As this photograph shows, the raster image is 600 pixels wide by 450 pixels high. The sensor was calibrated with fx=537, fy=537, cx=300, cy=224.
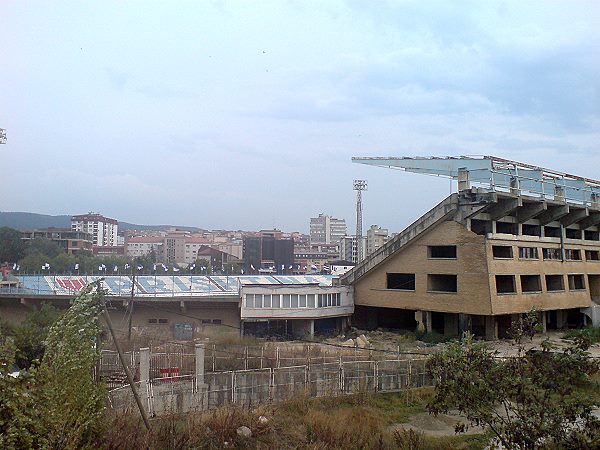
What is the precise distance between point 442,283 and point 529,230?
811cm

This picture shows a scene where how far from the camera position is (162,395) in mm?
15375

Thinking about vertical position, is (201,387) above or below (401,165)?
below

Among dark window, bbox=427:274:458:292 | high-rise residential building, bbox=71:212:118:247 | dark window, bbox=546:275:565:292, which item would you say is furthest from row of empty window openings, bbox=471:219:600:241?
high-rise residential building, bbox=71:212:118:247

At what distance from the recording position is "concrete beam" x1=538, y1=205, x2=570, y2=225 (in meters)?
36.4

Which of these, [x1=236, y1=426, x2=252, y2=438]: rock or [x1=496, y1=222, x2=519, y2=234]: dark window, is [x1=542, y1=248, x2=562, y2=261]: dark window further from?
[x1=236, y1=426, x2=252, y2=438]: rock

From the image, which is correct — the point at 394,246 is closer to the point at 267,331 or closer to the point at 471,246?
the point at 471,246

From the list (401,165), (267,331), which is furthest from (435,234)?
(267,331)

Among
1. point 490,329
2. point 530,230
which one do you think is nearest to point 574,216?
point 530,230

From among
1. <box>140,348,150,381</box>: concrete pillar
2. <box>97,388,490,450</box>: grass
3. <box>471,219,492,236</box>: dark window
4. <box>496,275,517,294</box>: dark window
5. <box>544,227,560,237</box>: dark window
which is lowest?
<box>97,388,490,450</box>: grass

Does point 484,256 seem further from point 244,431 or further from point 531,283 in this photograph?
point 244,431

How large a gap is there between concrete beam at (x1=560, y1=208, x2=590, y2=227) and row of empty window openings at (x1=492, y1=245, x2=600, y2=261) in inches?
81.0

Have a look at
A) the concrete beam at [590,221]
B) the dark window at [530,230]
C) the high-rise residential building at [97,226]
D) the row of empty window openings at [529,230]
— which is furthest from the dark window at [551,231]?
the high-rise residential building at [97,226]

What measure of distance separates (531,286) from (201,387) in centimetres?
2749

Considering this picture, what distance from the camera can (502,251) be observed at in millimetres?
34188
